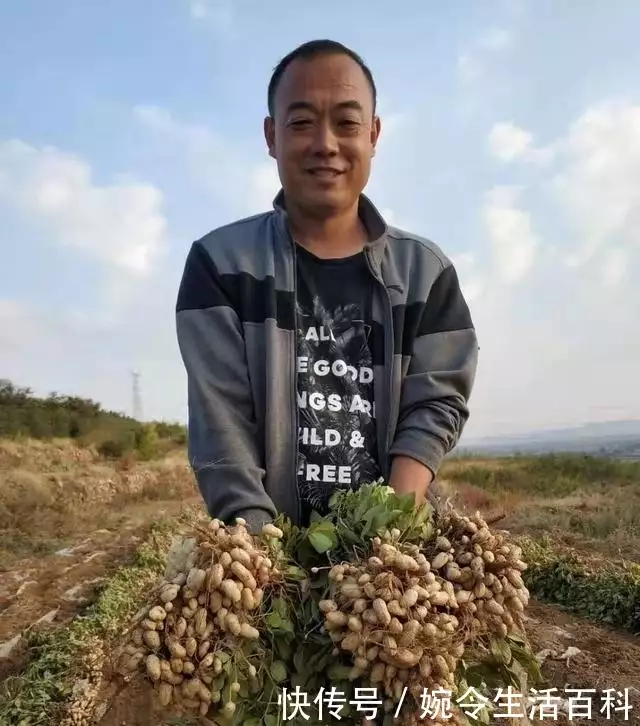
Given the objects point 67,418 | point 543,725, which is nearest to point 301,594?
point 543,725

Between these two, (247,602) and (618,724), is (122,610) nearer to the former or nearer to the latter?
(618,724)

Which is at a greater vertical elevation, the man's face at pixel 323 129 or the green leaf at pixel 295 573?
the man's face at pixel 323 129

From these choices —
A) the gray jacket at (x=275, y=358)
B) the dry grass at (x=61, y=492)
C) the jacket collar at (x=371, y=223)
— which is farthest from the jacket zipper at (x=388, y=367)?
the dry grass at (x=61, y=492)

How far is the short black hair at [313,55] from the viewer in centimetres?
213

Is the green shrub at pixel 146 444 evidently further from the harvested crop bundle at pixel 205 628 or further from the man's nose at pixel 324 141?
the harvested crop bundle at pixel 205 628

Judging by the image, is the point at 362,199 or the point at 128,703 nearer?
the point at 362,199

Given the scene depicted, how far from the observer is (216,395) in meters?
2.04

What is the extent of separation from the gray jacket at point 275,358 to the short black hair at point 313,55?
0.40 m

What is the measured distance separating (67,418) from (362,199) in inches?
925

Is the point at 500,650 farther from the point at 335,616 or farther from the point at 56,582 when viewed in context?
the point at 56,582

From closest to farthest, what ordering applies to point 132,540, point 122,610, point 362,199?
point 362,199 < point 122,610 < point 132,540

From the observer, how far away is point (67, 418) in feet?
79.2

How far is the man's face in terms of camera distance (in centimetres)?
209

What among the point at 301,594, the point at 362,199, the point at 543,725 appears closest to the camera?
the point at 301,594
